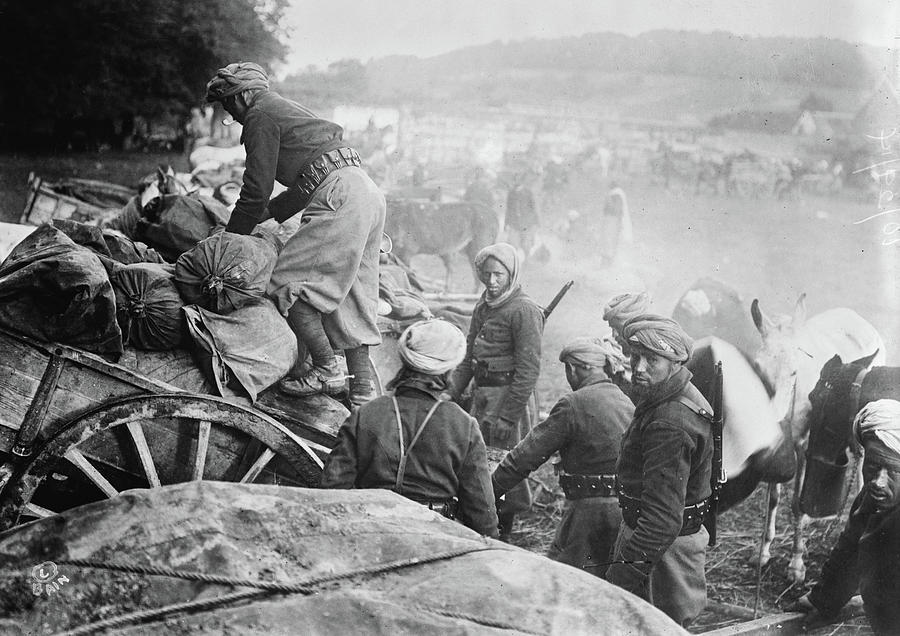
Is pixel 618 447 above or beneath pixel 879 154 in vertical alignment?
beneath

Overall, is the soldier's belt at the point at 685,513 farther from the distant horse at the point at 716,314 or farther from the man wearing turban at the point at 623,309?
the distant horse at the point at 716,314

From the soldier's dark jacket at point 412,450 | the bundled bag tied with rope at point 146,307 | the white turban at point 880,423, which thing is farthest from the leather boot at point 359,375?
the white turban at point 880,423

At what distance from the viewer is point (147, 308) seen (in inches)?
139

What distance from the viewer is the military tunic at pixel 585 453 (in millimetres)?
3898

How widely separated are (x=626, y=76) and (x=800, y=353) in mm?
2443

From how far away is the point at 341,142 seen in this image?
422 cm

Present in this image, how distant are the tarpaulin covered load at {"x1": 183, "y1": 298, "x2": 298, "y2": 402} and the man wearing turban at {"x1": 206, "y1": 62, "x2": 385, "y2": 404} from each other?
4.6 inches

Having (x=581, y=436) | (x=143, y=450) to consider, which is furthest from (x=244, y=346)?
(x=581, y=436)

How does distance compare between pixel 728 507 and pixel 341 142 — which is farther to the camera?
pixel 728 507

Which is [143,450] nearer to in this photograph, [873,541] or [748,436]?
[873,541]

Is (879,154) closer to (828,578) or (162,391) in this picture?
(828,578)

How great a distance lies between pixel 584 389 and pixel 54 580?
2375 mm

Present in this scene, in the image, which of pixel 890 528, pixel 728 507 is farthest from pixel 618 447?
pixel 728 507

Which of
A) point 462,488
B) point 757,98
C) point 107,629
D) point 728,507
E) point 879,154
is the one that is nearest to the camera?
point 107,629
